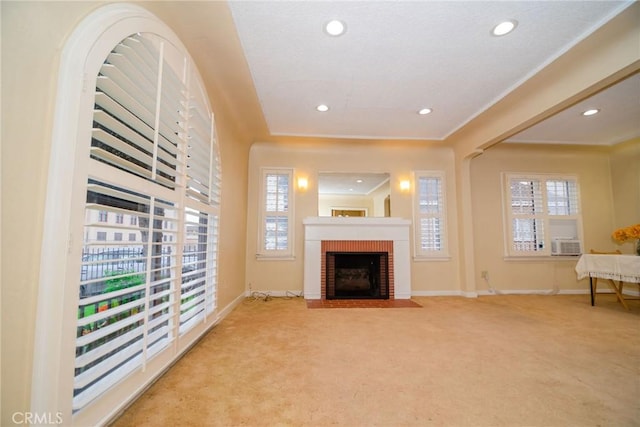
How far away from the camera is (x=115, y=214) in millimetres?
1382

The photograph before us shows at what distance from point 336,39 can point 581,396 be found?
2.99 meters

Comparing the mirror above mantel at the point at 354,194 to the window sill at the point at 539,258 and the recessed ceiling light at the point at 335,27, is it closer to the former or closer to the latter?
the window sill at the point at 539,258

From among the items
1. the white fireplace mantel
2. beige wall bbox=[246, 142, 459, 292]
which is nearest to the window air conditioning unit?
beige wall bbox=[246, 142, 459, 292]

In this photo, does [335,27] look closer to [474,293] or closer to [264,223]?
[264,223]

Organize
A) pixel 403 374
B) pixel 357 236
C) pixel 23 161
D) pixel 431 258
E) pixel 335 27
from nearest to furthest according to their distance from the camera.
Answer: pixel 23 161, pixel 403 374, pixel 335 27, pixel 357 236, pixel 431 258

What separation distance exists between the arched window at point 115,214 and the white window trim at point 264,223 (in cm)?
235

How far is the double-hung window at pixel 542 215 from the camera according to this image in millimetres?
4805

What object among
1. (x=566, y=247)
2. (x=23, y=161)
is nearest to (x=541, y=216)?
(x=566, y=247)

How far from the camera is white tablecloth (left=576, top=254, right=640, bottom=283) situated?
10.8 feet

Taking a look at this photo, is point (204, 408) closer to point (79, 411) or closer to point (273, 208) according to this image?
point (79, 411)

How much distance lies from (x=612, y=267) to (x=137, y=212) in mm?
→ 5373

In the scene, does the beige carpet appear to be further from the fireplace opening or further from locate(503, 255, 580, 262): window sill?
locate(503, 255, 580, 262): window sill

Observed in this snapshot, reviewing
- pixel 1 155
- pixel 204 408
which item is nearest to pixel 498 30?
pixel 1 155

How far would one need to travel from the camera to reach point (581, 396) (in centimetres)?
160
